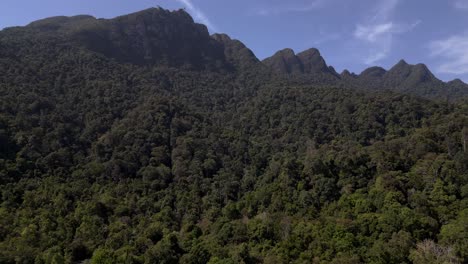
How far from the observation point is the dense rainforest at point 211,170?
4031cm

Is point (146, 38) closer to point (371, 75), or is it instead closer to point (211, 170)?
point (211, 170)

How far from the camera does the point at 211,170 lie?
67250 millimetres

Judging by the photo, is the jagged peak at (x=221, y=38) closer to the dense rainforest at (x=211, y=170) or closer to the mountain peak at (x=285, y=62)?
the mountain peak at (x=285, y=62)

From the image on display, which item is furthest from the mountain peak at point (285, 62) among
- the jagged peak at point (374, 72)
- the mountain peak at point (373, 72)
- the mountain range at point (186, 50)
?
the jagged peak at point (374, 72)

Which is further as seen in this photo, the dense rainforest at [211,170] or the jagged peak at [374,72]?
the jagged peak at [374,72]

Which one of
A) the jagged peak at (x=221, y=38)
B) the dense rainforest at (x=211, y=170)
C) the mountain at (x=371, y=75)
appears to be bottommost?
the dense rainforest at (x=211, y=170)

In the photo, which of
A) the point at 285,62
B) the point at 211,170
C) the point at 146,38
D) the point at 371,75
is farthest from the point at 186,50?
the point at 211,170

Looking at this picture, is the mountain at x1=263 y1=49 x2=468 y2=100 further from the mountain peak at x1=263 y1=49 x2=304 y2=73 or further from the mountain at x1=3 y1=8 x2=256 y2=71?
the mountain at x1=3 y1=8 x2=256 y2=71

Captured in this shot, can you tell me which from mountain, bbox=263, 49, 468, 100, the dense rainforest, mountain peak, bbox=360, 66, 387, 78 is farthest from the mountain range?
the dense rainforest

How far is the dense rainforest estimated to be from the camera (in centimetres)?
4031

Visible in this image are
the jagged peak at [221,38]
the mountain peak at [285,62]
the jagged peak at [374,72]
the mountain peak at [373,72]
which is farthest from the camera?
the jagged peak at [374,72]

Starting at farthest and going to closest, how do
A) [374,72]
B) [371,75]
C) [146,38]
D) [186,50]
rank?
[374,72] < [371,75] < [186,50] < [146,38]

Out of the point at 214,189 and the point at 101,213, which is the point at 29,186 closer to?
the point at 101,213

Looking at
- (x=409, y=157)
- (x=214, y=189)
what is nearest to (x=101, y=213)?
(x=214, y=189)
